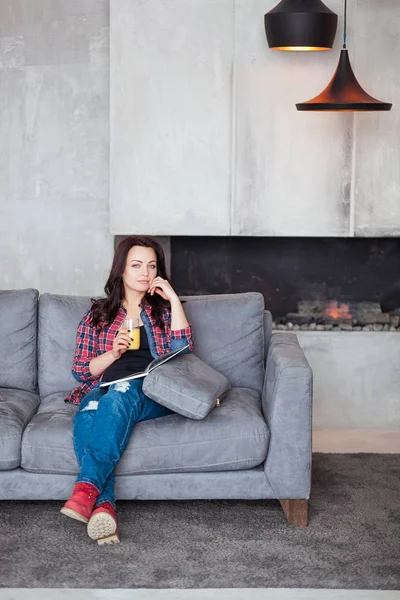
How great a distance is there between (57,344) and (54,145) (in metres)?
1.85

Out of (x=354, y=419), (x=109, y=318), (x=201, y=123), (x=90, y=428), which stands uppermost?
(x=201, y=123)

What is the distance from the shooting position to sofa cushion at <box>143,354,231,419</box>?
333cm

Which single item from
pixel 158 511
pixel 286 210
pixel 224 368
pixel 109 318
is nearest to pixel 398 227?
pixel 286 210

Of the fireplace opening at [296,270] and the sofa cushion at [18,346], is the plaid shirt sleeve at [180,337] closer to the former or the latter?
the sofa cushion at [18,346]

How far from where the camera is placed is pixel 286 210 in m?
4.86

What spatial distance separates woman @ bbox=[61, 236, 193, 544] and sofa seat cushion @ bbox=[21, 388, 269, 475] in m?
0.06

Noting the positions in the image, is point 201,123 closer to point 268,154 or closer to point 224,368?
point 268,154

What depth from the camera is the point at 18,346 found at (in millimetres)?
3881

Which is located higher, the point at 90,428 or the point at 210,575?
the point at 90,428

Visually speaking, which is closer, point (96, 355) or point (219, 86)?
point (96, 355)

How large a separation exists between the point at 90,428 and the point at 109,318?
56 centimetres

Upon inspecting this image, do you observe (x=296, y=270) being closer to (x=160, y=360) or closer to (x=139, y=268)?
(x=139, y=268)

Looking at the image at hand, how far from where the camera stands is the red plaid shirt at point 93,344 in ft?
12.0

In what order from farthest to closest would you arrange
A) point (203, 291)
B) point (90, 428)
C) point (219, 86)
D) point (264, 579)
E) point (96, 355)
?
point (203, 291)
point (219, 86)
point (96, 355)
point (90, 428)
point (264, 579)
